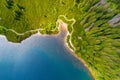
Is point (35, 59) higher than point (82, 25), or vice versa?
point (82, 25)

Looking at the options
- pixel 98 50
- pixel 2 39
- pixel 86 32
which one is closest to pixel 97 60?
pixel 98 50

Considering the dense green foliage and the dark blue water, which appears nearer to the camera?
the dense green foliage

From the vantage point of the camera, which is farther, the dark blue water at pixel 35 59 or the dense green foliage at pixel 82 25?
the dark blue water at pixel 35 59

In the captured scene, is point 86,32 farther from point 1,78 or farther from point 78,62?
point 1,78

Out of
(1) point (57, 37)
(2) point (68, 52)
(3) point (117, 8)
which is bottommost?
(2) point (68, 52)

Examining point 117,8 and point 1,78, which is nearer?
point 117,8
